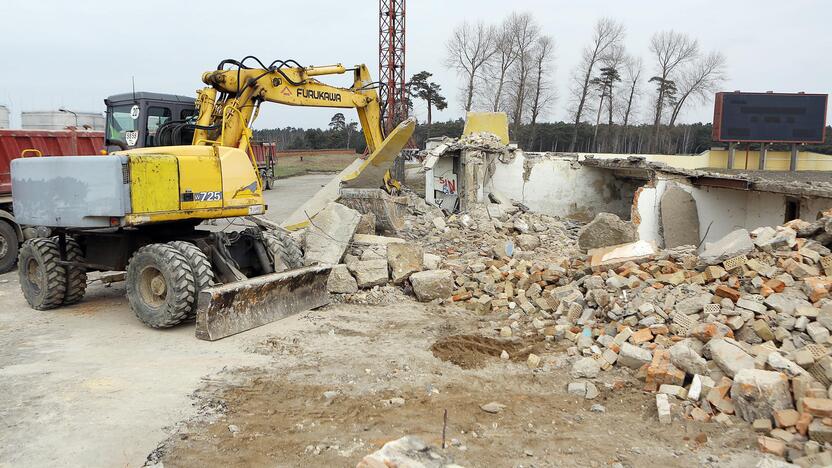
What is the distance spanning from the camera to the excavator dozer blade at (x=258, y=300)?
22.1 feet

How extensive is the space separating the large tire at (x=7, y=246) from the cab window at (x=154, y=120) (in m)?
3.47

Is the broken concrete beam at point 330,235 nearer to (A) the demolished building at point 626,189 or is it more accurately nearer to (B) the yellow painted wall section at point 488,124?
(A) the demolished building at point 626,189

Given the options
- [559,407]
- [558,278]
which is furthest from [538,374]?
[558,278]

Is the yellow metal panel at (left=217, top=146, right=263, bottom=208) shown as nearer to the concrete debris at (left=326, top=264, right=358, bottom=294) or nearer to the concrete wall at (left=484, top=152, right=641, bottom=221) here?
the concrete debris at (left=326, top=264, right=358, bottom=294)

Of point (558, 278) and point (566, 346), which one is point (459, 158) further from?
point (566, 346)

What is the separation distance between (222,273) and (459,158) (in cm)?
988

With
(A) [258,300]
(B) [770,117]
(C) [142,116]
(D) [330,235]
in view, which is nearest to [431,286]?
(D) [330,235]

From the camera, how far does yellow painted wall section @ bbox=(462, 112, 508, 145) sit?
1784cm

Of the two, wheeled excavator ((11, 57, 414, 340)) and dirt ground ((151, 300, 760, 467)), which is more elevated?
wheeled excavator ((11, 57, 414, 340))

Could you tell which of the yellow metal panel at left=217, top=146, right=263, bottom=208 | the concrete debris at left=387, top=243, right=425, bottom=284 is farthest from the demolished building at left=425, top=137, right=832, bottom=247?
the yellow metal panel at left=217, top=146, right=263, bottom=208

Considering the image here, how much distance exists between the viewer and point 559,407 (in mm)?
5281

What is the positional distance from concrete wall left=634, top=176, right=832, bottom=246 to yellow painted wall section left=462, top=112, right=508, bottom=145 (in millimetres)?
4900

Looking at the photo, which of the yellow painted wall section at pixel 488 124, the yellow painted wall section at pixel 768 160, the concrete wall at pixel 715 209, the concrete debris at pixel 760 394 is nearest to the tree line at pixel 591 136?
the yellow painted wall section at pixel 768 160

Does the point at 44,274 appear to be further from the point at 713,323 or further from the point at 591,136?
the point at 591,136
